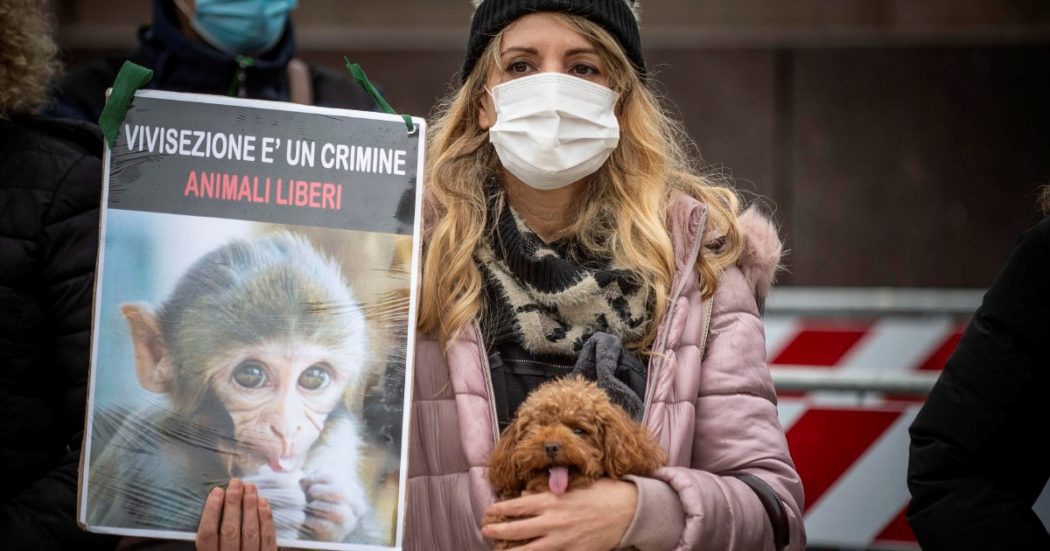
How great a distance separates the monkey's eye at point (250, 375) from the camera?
2590mm

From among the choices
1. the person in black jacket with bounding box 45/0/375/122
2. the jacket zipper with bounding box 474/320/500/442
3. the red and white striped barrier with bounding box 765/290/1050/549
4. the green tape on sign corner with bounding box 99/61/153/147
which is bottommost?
the red and white striped barrier with bounding box 765/290/1050/549

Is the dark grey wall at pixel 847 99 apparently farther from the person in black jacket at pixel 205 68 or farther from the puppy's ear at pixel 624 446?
the puppy's ear at pixel 624 446

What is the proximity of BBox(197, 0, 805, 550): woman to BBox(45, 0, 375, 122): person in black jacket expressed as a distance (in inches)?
48.2

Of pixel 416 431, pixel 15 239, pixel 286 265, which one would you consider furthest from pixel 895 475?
pixel 15 239

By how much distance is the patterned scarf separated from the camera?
2869 millimetres

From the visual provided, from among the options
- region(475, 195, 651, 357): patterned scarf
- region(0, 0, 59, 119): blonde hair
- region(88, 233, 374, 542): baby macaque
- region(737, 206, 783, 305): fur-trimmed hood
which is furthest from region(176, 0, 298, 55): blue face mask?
region(737, 206, 783, 305): fur-trimmed hood

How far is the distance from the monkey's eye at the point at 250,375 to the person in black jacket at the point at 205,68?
5.96ft

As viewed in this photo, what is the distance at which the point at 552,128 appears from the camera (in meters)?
2.98

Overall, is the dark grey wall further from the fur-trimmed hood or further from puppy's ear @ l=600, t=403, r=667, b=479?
puppy's ear @ l=600, t=403, r=667, b=479

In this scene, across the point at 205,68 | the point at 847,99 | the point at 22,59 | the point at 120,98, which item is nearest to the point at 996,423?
the point at 120,98

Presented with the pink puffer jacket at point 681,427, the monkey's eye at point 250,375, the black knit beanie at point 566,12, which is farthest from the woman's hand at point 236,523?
the black knit beanie at point 566,12

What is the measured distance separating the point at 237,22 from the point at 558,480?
2.38m

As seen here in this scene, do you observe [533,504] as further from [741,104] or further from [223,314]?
[741,104]

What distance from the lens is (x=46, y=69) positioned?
312cm
